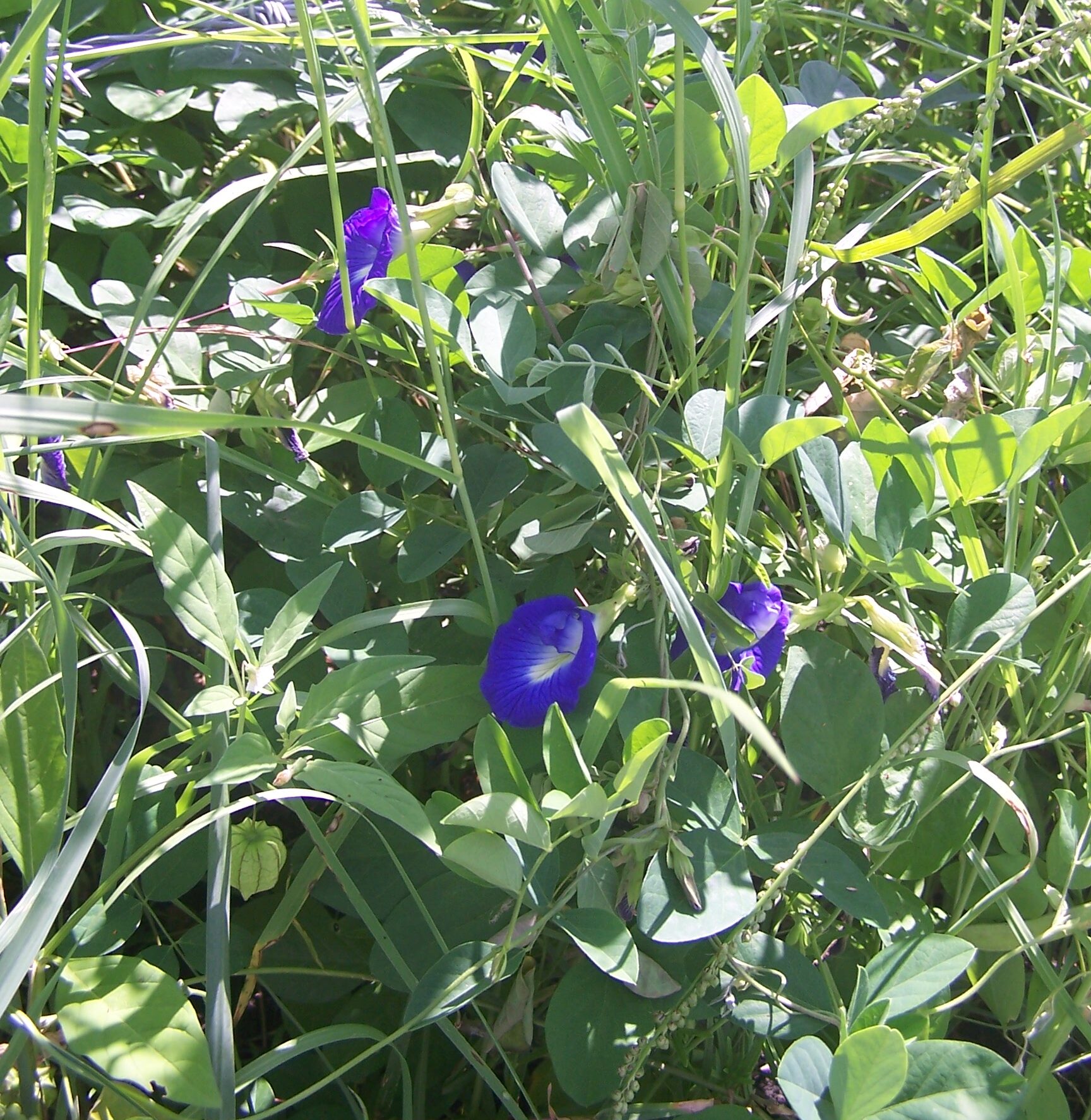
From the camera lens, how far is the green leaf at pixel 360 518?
2.43ft

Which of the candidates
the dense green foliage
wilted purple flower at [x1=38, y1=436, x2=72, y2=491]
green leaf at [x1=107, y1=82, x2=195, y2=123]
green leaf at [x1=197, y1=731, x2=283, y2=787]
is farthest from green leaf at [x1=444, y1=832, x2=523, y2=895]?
green leaf at [x1=107, y1=82, x2=195, y2=123]

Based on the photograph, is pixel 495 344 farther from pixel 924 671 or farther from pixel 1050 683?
pixel 1050 683

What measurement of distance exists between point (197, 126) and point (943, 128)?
80cm

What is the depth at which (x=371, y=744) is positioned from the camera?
0.61 m

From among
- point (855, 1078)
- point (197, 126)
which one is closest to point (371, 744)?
point (855, 1078)

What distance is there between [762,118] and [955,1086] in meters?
0.62

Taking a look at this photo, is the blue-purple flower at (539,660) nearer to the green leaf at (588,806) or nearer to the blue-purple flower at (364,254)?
the green leaf at (588,806)

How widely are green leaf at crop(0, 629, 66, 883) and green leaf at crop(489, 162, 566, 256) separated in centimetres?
44

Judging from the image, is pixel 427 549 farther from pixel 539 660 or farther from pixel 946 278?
pixel 946 278

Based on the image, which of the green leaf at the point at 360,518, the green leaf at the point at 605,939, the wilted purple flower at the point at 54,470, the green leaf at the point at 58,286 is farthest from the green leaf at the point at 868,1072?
the green leaf at the point at 58,286

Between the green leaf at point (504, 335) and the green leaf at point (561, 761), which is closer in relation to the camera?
the green leaf at point (561, 761)

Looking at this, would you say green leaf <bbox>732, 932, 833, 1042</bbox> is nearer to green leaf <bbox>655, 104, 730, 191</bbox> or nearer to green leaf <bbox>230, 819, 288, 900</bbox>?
green leaf <bbox>230, 819, 288, 900</bbox>

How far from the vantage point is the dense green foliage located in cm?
58

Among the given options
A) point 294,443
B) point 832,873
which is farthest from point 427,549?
point 832,873
